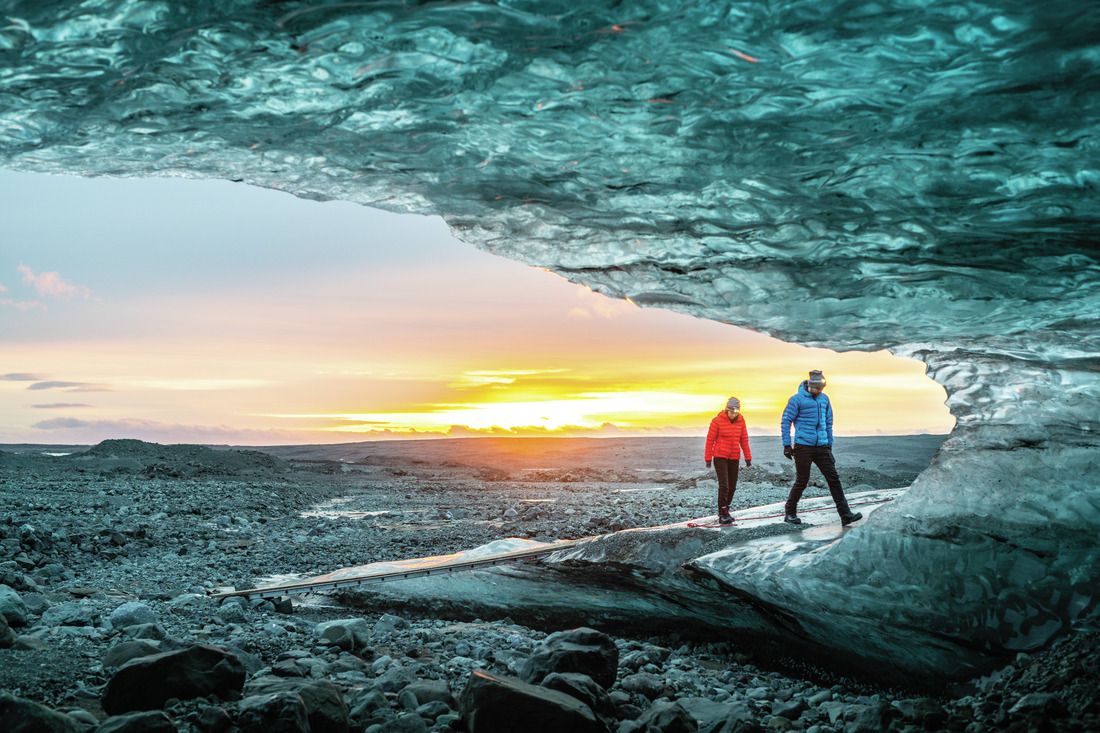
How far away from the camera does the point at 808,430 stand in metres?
9.70

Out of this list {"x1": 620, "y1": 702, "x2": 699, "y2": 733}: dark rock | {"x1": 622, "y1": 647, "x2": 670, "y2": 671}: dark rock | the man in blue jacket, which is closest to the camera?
{"x1": 620, "y1": 702, "x2": 699, "y2": 733}: dark rock

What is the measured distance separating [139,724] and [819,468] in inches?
294

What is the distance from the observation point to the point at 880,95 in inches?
160

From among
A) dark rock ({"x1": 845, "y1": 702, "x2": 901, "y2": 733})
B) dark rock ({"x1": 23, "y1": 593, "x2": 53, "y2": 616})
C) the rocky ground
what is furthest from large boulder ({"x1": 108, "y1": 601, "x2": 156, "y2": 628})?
dark rock ({"x1": 845, "y1": 702, "x2": 901, "y2": 733})

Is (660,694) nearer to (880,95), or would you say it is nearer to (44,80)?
(880,95)

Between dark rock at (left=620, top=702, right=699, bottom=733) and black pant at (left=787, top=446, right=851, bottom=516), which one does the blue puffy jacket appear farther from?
dark rock at (left=620, top=702, right=699, bottom=733)

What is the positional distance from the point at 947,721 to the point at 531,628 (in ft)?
14.0

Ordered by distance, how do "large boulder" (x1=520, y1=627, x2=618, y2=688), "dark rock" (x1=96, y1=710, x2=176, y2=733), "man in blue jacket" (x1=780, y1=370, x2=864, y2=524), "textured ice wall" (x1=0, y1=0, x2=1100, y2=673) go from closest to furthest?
"textured ice wall" (x1=0, y1=0, x2=1100, y2=673)
"dark rock" (x1=96, y1=710, x2=176, y2=733)
"large boulder" (x1=520, y1=627, x2=618, y2=688)
"man in blue jacket" (x1=780, y1=370, x2=864, y2=524)

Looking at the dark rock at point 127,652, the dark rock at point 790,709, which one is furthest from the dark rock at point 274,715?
the dark rock at point 790,709

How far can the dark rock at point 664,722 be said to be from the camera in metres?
5.36

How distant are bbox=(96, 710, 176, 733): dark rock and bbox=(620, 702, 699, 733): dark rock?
2.80m

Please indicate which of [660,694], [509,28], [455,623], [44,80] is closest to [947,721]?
[660,694]

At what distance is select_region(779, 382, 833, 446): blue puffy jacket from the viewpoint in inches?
381

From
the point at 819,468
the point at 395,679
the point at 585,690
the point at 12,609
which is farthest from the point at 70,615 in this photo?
the point at 819,468
